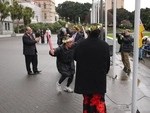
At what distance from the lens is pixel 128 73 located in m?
10.1

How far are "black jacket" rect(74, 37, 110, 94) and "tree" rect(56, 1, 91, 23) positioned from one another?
109565 mm

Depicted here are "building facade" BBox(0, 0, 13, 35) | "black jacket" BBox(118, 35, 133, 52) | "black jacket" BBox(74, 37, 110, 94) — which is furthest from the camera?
"building facade" BBox(0, 0, 13, 35)

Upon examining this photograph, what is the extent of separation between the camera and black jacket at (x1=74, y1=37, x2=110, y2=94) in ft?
13.9

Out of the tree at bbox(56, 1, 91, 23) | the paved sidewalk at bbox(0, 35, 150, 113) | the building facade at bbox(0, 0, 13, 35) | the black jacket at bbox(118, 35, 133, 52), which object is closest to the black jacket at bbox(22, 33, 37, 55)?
the paved sidewalk at bbox(0, 35, 150, 113)

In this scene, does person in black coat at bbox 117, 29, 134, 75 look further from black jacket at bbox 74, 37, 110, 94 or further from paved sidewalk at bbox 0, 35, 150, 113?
black jacket at bbox 74, 37, 110, 94

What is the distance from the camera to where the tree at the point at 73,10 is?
11706cm

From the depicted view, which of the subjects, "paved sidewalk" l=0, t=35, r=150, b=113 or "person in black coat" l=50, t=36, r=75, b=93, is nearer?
"paved sidewalk" l=0, t=35, r=150, b=113

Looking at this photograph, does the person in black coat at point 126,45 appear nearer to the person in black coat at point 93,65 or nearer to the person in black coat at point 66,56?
the person in black coat at point 66,56

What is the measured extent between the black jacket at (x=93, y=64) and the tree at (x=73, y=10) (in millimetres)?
109565

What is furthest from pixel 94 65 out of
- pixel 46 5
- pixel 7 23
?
pixel 46 5

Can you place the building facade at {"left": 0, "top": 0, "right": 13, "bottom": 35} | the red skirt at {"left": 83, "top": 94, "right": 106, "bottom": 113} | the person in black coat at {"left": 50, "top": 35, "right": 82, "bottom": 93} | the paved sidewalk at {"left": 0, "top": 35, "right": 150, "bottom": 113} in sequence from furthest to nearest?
the building facade at {"left": 0, "top": 0, "right": 13, "bottom": 35}
the person in black coat at {"left": 50, "top": 35, "right": 82, "bottom": 93}
the paved sidewalk at {"left": 0, "top": 35, "right": 150, "bottom": 113}
the red skirt at {"left": 83, "top": 94, "right": 106, "bottom": 113}

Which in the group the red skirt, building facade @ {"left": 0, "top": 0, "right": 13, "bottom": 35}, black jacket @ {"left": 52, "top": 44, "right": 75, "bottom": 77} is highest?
building facade @ {"left": 0, "top": 0, "right": 13, "bottom": 35}

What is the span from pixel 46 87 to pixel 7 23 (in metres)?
64.4

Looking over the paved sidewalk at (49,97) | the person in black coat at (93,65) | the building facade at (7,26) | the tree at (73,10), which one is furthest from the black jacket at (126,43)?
the tree at (73,10)
